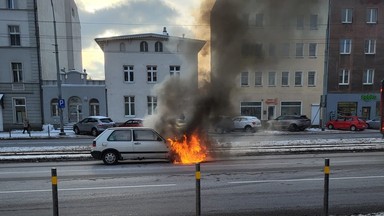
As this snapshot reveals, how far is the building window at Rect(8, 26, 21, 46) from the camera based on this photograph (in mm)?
24531

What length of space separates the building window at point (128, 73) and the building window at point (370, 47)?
25.0 metres

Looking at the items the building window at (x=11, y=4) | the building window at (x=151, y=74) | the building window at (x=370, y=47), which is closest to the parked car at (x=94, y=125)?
the building window at (x=151, y=74)

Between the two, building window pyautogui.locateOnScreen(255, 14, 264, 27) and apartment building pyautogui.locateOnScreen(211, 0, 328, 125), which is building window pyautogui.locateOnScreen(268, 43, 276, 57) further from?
building window pyautogui.locateOnScreen(255, 14, 264, 27)

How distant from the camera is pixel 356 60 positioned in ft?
93.1

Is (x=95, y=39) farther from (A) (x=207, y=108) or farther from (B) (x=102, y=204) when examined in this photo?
(B) (x=102, y=204)

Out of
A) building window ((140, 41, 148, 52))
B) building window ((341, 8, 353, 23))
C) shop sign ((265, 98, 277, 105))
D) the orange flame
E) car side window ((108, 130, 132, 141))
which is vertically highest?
building window ((341, 8, 353, 23))

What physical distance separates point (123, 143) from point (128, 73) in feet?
59.3

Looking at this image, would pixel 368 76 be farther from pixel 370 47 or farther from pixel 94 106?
pixel 94 106

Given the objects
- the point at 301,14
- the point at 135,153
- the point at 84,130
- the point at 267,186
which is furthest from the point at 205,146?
the point at 84,130

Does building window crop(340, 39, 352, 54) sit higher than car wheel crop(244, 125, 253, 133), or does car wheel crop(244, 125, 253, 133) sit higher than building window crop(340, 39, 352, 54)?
building window crop(340, 39, 352, 54)

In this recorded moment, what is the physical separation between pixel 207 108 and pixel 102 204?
17.6 feet

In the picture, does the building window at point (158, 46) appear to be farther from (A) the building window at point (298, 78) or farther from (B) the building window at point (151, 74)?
(A) the building window at point (298, 78)

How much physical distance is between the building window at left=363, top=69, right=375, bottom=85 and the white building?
20127 millimetres

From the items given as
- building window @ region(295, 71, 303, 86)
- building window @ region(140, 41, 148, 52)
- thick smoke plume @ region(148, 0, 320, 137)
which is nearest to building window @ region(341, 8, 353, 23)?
building window @ region(295, 71, 303, 86)
